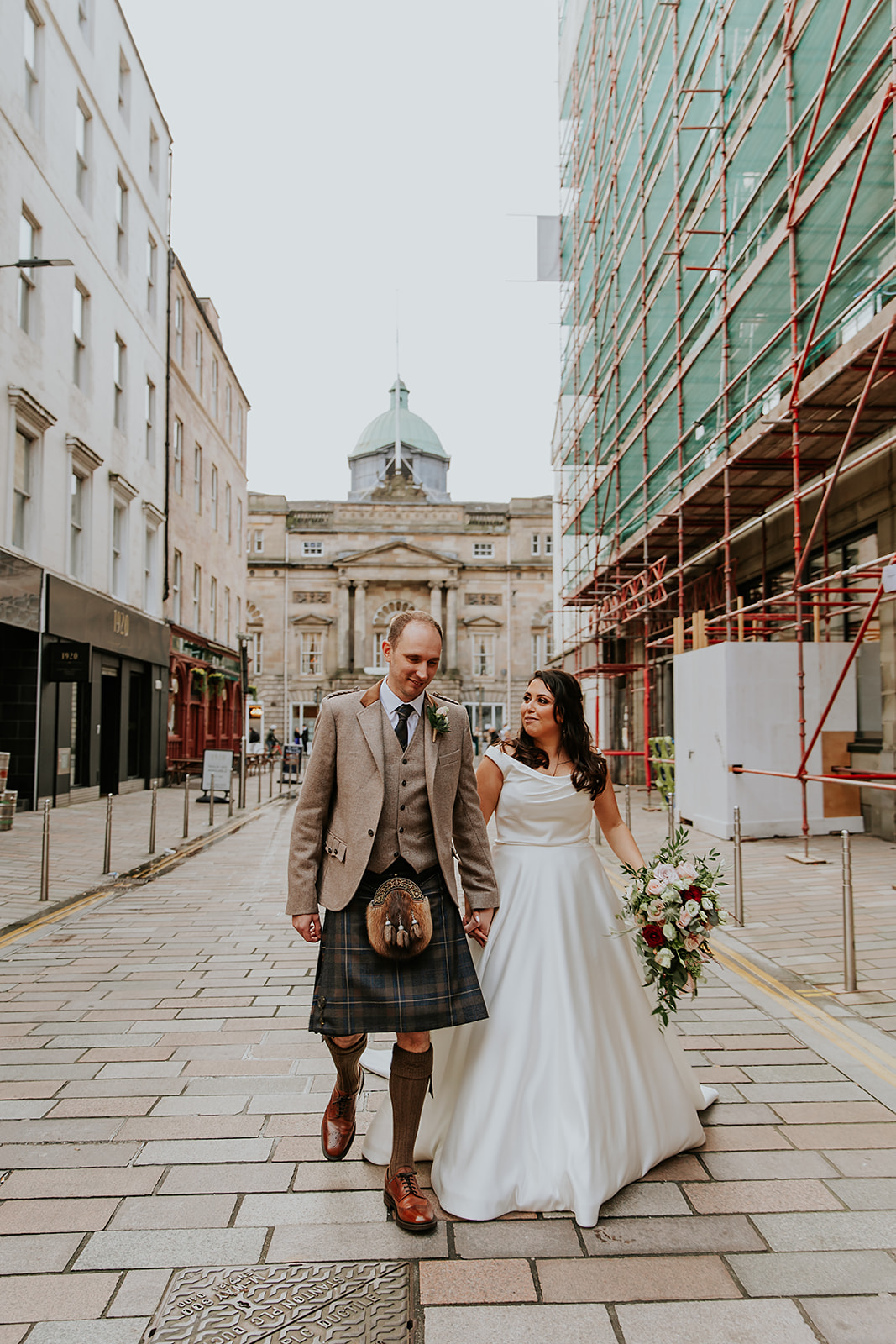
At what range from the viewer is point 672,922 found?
3293 mm

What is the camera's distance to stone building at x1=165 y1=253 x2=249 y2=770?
26.0m

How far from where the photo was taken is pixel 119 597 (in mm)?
20969

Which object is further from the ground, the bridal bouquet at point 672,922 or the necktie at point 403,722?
the necktie at point 403,722

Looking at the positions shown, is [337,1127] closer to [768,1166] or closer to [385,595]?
[768,1166]

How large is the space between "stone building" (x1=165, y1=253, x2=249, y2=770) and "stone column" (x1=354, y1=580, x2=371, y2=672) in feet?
71.5

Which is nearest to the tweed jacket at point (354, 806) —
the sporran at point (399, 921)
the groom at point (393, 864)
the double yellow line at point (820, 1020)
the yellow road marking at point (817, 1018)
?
the groom at point (393, 864)

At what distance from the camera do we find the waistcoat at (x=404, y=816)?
305 cm

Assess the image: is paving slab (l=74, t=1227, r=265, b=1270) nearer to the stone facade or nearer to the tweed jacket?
the tweed jacket

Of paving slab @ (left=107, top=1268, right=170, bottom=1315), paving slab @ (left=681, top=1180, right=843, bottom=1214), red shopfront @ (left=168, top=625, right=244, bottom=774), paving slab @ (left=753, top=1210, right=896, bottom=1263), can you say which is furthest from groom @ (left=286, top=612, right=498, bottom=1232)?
red shopfront @ (left=168, top=625, right=244, bottom=774)

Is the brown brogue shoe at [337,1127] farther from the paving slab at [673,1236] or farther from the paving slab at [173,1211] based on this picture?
the paving slab at [673,1236]

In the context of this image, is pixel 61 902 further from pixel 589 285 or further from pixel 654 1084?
pixel 589 285

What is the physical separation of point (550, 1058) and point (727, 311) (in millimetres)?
12831

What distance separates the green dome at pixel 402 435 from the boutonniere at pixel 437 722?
7178 centimetres

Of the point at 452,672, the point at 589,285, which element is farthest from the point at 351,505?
the point at 589,285
